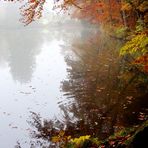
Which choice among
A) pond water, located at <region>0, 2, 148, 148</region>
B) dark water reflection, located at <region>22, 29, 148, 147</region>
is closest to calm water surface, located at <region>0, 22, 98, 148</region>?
pond water, located at <region>0, 2, 148, 148</region>

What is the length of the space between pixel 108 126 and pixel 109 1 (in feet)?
89.9

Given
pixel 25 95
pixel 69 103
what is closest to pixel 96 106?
pixel 69 103

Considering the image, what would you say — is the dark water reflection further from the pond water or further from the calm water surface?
the calm water surface

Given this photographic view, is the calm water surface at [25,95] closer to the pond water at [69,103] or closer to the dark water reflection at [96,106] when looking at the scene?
the pond water at [69,103]

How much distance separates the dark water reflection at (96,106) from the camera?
11.9 m

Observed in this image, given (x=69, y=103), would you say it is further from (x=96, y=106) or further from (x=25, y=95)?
(x=25, y=95)

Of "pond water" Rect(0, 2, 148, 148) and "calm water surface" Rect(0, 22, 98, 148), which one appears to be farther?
"calm water surface" Rect(0, 22, 98, 148)

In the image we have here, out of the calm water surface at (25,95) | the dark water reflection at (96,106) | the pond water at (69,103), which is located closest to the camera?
the dark water reflection at (96,106)

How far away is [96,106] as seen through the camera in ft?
46.9

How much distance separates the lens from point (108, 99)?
1505cm

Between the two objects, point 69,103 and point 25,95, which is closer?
point 69,103

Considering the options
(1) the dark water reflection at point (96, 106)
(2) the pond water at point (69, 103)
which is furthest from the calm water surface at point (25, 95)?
(1) the dark water reflection at point (96, 106)

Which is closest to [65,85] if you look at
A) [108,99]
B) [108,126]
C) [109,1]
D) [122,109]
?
[108,99]

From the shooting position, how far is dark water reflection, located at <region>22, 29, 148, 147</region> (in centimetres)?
1194
